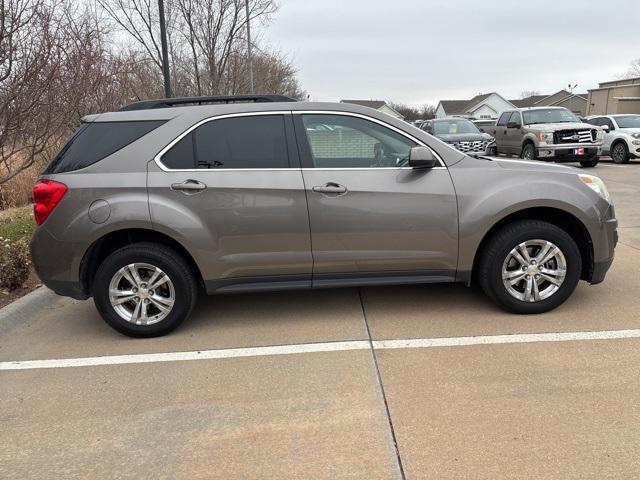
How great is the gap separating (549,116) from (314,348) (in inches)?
580

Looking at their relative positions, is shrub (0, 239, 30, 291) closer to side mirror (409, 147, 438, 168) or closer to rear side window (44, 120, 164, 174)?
rear side window (44, 120, 164, 174)

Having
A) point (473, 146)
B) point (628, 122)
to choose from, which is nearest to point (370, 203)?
point (473, 146)

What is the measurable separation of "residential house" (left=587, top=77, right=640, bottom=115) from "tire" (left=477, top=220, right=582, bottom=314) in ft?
118

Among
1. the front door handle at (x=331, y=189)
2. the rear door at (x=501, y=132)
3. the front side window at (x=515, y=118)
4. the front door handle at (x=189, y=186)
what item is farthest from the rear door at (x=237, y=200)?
the rear door at (x=501, y=132)

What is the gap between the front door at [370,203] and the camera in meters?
3.93

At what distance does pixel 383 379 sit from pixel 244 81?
21.0m

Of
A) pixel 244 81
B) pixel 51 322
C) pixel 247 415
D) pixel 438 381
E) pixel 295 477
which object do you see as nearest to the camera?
pixel 295 477

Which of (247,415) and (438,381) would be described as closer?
(247,415)

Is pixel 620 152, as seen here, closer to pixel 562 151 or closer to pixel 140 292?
pixel 562 151

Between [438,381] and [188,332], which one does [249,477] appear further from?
[188,332]

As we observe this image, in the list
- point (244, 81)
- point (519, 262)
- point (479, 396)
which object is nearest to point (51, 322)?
point (479, 396)

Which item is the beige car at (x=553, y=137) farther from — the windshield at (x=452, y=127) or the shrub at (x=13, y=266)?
the shrub at (x=13, y=266)

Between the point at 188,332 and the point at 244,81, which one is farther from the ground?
the point at 244,81

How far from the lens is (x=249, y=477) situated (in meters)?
2.42
